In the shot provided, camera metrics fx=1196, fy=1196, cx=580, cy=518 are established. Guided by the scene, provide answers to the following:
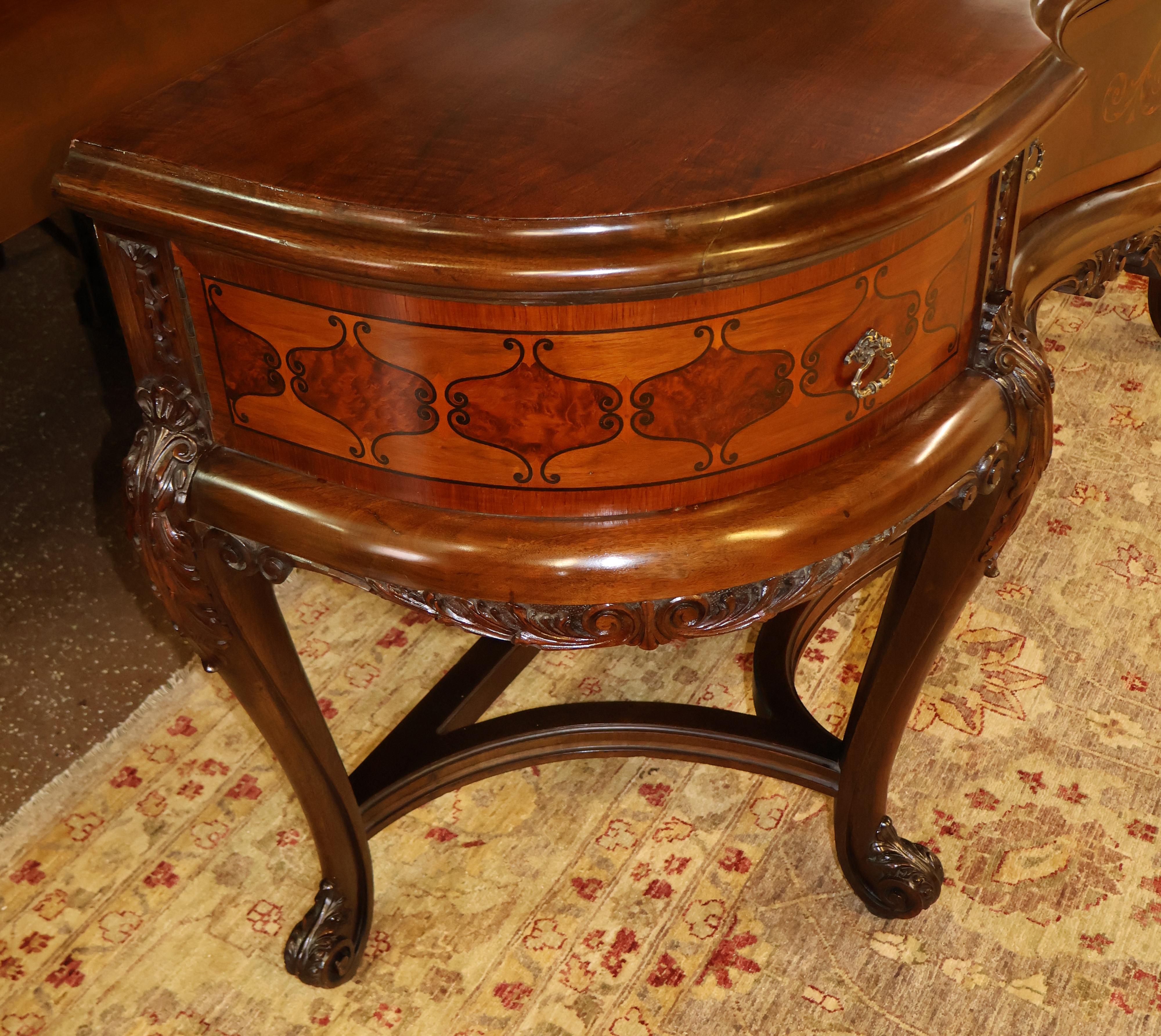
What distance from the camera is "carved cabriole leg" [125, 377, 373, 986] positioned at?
0.93m

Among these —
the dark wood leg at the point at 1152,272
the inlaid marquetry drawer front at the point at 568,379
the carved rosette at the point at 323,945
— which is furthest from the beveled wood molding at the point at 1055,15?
the carved rosette at the point at 323,945

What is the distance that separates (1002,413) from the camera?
3.25ft

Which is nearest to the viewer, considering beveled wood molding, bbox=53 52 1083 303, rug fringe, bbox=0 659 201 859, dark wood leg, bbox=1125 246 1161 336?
beveled wood molding, bbox=53 52 1083 303

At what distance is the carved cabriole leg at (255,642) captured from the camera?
36.5 inches

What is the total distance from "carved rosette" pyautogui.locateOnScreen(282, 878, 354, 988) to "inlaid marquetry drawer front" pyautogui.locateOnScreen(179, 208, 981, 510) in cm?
61

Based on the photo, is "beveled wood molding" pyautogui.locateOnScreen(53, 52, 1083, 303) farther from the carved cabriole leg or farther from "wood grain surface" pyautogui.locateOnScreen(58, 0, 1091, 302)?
the carved cabriole leg

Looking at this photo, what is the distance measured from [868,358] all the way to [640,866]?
80 centimetres

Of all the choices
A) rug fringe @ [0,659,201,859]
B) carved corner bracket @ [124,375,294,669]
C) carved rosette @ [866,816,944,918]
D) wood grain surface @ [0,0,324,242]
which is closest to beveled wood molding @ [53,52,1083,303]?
carved corner bracket @ [124,375,294,669]

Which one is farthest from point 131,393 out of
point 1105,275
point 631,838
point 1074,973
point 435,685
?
point 1074,973

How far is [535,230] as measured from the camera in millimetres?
718

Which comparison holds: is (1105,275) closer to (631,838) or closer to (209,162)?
(631,838)

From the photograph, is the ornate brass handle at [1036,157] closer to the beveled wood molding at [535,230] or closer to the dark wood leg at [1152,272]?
the beveled wood molding at [535,230]

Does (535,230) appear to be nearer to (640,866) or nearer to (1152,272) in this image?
(640,866)

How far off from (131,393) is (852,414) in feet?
5.23
